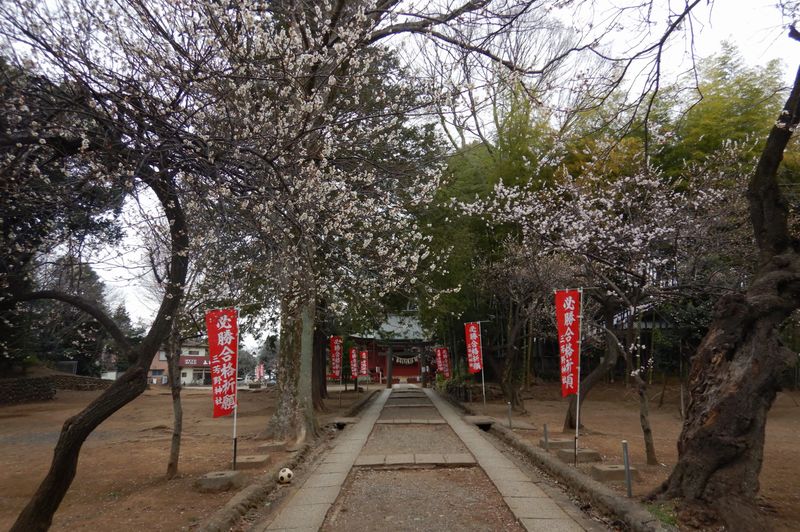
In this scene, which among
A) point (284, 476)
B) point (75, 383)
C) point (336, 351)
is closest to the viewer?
point (284, 476)

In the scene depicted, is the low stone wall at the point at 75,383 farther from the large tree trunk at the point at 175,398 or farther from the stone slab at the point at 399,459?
the stone slab at the point at 399,459

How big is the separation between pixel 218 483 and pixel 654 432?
32.1 ft

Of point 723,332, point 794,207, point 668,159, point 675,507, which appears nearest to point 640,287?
point 794,207

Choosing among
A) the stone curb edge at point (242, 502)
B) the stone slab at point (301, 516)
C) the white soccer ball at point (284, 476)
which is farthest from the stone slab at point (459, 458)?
the stone slab at point (301, 516)

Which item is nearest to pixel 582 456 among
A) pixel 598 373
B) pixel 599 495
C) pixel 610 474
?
→ pixel 610 474

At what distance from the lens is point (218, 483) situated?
662cm

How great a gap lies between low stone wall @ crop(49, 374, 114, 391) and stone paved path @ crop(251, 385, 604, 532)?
22.6 metres

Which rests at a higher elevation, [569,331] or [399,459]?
[569,331]

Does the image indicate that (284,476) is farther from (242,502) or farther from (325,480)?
(242,502)

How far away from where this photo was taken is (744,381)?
4980 mm

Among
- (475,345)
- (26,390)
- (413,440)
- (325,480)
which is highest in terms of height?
(475,345)

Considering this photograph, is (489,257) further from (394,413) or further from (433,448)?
(433,448)

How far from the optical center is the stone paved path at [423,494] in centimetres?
538

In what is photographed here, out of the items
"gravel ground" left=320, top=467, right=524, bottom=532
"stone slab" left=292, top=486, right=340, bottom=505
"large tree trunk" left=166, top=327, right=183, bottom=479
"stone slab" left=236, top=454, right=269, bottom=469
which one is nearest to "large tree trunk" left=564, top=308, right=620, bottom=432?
"gravel ground" left=320, top=467, right=524, bottom=532
